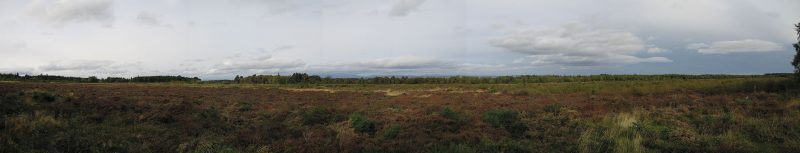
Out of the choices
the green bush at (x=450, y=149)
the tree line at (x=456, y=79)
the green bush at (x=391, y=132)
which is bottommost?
the green bush at (x=450, y=149)

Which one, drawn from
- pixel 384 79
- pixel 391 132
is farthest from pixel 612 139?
pixel 384 79

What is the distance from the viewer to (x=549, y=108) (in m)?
20.5

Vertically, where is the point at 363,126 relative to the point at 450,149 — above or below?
above

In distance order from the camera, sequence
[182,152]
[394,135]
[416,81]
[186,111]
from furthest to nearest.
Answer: [416,81] < [186,111] < [394,135] < [182,152]

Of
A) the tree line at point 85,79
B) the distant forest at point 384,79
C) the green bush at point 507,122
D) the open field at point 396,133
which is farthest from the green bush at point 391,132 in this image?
the tree line at point 85,79

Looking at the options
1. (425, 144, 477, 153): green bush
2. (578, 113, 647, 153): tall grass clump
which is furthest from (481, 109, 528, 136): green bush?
(425, 144, 477, 153): green bush

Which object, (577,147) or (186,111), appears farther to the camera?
(186,111)

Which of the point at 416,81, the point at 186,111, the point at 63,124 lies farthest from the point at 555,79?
the point at 63,124

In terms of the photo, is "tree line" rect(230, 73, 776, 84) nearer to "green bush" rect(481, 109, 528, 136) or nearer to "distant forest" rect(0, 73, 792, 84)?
"distant forest" rect(0, 73, 792, 84)

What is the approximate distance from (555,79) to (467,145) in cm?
7908

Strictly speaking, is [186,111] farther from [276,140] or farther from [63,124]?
[276,140]

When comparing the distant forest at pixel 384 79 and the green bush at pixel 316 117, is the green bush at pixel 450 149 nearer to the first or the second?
the green bush at pixel 316 117

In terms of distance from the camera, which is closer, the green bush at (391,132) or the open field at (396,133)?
the open field at (396,133)

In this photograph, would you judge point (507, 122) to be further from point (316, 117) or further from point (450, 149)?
point (316, 117)
